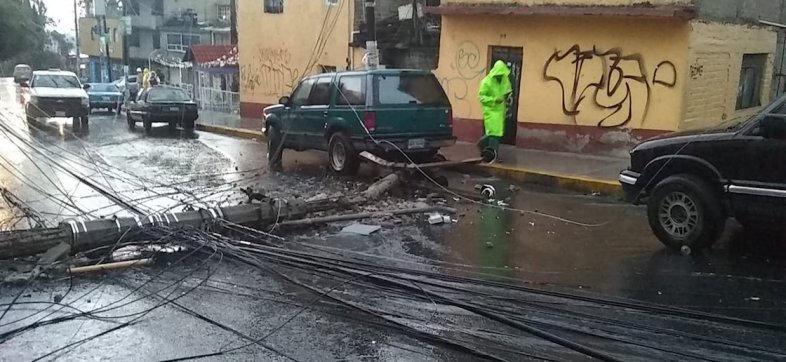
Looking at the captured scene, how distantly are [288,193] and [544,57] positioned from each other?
6640 millimetres

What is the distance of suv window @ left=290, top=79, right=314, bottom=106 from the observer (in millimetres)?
13680

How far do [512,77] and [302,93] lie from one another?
4.80m

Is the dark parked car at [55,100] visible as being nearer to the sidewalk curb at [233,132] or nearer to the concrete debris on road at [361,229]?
the sidewalk curb at [233,132]

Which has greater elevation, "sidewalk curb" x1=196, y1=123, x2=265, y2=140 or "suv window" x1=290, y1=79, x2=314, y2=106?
"suv window" x1=290, y1=79, x2=314, y2=106

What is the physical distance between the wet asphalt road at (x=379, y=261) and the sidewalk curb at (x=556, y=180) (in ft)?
1.48

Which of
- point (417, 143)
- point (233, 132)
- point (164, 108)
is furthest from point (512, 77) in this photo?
point (164, 108)

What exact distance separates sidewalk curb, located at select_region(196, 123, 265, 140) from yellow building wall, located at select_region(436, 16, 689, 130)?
21.3 ft

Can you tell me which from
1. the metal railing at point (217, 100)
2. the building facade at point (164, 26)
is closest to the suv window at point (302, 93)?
the metal railing at point (217, 100)

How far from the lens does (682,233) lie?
24.5 ft

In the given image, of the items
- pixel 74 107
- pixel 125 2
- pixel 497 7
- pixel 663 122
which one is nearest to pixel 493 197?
pixel 663 122

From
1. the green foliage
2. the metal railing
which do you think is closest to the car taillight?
the metal railing

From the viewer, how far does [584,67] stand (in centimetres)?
1440

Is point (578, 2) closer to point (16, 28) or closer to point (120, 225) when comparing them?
point (120, 225)

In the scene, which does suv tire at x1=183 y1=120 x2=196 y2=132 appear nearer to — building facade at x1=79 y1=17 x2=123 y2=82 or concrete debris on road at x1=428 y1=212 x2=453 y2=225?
concrete debris on road at x1=428 y1=212 x2=453 y2=225
